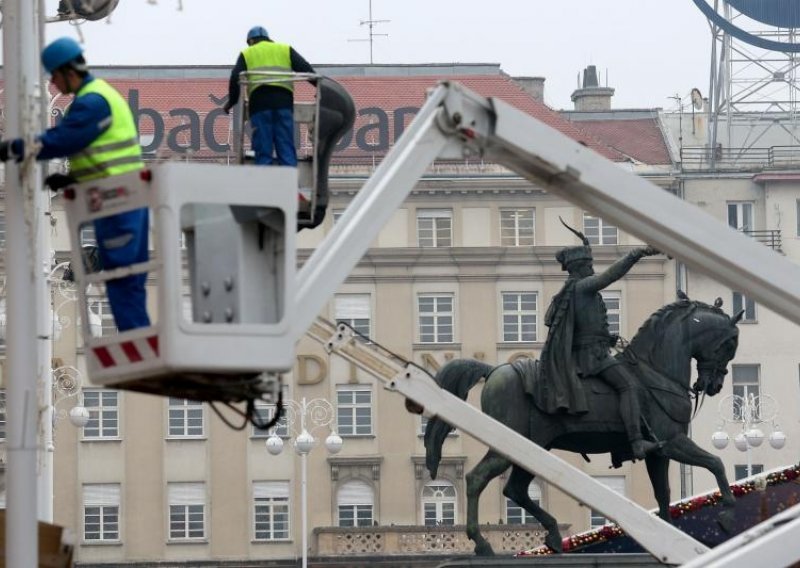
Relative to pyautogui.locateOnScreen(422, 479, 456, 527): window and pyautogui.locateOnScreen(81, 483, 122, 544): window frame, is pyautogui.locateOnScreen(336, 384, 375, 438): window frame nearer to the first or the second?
pyautogui.locateOnScreen(422, 479, 456, 527): window

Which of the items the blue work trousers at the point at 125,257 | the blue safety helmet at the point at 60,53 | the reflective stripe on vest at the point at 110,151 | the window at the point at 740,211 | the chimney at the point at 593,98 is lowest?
the blue work trousers at the point at 125,257

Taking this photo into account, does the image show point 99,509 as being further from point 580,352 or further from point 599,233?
point 580,352

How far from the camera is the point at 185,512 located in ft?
276

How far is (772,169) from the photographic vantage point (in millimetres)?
87750

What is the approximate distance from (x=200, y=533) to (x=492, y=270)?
12127 mm

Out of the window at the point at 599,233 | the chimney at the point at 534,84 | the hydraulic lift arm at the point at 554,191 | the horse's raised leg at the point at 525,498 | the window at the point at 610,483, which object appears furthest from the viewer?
the chimney at the point at 534,84

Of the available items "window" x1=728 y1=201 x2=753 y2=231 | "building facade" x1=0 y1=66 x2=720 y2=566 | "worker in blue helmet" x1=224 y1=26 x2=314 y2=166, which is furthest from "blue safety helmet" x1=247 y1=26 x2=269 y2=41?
"window" x1=728 y1=201 x2=753 y2=231

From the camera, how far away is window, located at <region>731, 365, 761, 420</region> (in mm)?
85938

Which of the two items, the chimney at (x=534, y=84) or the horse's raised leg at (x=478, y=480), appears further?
the chimney at (x=534, y=84)

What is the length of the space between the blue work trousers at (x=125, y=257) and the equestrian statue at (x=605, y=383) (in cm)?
1963

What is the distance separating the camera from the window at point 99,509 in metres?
84.1

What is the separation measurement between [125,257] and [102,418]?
72.2 metres

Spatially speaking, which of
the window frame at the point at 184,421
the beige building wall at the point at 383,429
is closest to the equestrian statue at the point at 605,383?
the beige building wall at the point at 383,429

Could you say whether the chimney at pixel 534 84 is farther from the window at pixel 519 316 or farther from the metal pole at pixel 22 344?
the metal pole at pixel 22 344
